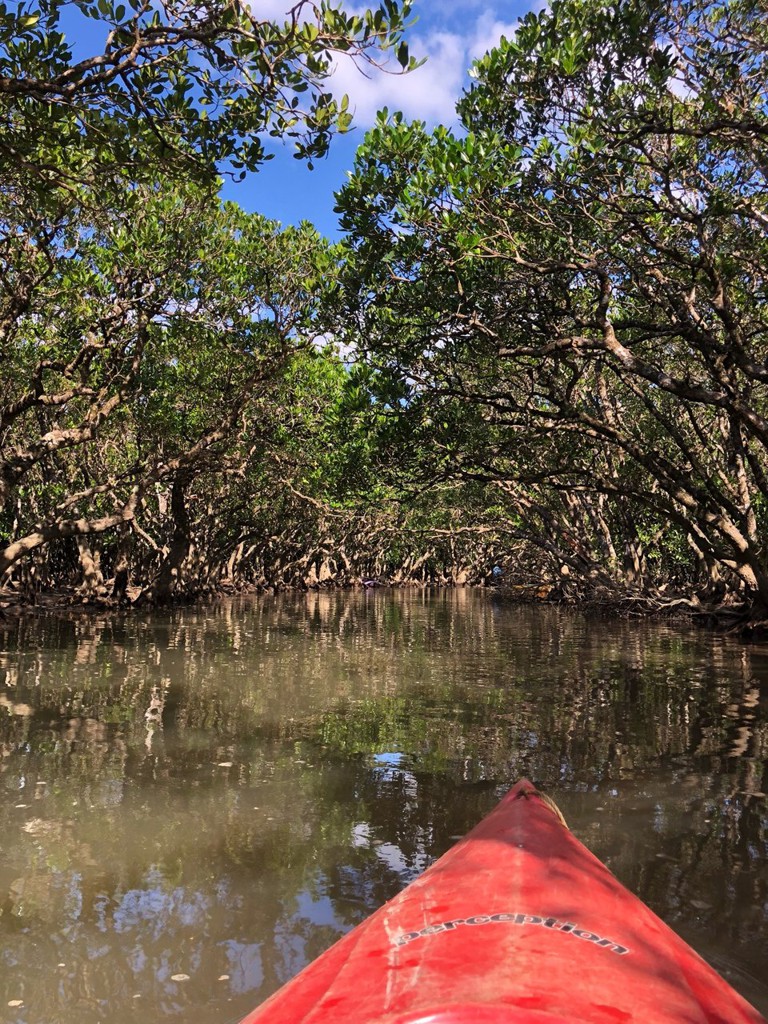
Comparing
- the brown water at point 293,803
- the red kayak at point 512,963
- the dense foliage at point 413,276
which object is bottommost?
the brown water at point 293,803

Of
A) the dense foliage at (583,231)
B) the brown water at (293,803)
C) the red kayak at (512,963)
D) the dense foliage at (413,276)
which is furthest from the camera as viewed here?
the dense foliage at (583,231)

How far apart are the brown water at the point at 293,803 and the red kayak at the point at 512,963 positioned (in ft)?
2.81

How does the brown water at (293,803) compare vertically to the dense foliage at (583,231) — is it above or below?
below

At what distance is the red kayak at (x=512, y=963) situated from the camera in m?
2.04

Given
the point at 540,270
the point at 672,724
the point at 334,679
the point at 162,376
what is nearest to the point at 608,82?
the point at 540,270

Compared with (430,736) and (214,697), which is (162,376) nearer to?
(214,697)

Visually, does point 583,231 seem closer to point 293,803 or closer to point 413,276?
point 413,276

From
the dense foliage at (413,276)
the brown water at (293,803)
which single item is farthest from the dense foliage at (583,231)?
the brown water at (293,803)

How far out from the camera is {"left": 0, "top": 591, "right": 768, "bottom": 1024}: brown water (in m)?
3.45

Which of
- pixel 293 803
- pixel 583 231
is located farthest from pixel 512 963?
pixel 583 231

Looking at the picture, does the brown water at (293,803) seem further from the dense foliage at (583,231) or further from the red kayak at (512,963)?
the dense foliage at (583,231)

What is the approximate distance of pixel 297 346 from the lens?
19.0 metres

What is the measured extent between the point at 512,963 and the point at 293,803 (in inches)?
144

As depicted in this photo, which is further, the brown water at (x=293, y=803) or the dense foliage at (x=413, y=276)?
the dense foliage at (x=413, y=276)
